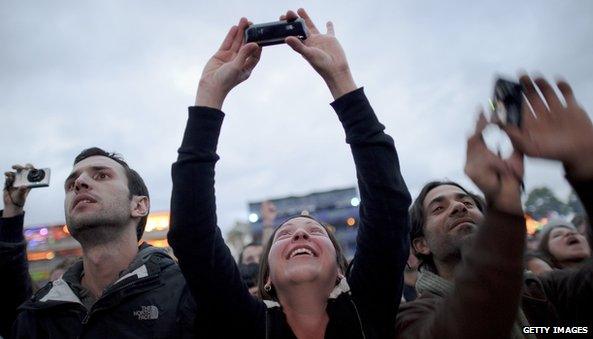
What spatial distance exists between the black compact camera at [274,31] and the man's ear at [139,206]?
1.64m

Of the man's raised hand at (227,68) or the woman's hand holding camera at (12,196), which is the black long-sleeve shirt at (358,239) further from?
the woman's hand holding camera at (12,196)

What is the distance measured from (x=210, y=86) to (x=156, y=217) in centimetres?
3299

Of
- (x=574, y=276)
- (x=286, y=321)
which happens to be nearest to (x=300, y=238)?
(x=286, y=321)

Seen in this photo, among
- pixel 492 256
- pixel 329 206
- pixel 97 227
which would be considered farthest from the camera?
pixel 329 206

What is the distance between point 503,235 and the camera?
1.44 m

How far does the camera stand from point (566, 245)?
13.6ft

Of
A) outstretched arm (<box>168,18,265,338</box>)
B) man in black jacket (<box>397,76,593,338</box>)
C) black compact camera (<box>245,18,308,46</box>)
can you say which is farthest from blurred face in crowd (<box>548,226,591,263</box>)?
black compact camera (<box>245,18,308,46</box>)

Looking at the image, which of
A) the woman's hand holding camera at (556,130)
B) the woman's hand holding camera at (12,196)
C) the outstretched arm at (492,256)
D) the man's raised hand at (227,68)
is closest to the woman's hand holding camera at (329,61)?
the man's raised hand at (227,68)

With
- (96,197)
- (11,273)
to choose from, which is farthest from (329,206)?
(96,197)

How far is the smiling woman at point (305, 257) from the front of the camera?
1.81m

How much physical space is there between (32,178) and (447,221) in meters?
3.38

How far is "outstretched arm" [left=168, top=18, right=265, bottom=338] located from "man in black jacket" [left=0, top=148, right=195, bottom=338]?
0.44 m

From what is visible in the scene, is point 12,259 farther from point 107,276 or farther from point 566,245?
point 566,245

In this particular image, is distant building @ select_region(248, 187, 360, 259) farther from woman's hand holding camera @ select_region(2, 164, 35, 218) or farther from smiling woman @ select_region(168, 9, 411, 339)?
smiling woman @ select_region(168, 9, 411, 339)
